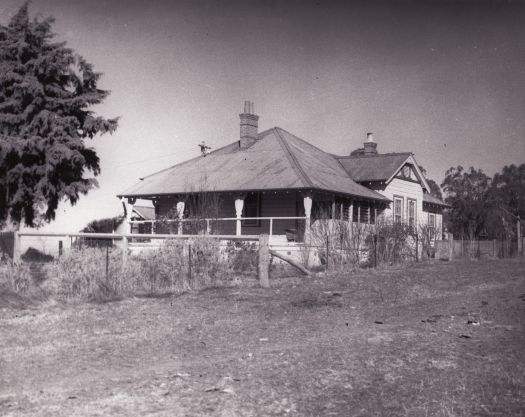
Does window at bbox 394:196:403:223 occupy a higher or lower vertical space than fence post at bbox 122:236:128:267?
higher

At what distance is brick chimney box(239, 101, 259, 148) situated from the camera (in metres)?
33.0

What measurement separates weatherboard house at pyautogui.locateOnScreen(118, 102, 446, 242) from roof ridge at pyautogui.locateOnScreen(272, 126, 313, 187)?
41 millimetres

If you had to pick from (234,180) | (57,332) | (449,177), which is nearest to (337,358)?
(57,332)

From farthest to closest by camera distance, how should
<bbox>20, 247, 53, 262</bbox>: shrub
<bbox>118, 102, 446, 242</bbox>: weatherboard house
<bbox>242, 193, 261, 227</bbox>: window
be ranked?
<bbox>242, 193, 261, 227</bbox>: window → <bbox>118, 102, 446, 242</bbox>: weatherboard house → <bbox>20, 247, 53, 262</bbox>: shrub

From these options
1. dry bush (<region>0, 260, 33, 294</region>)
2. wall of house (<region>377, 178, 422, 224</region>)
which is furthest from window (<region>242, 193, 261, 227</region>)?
dry bush (<region>0, 260, 33, 294</region>)

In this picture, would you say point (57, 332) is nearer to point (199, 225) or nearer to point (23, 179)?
point (199, 225)

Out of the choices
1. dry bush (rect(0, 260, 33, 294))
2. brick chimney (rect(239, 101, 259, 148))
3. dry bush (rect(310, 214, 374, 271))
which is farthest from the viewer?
brick chimney (rect(239, 101, 259, 148))

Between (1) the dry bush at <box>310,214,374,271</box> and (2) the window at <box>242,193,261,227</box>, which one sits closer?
(1) the dry bush at <box>310,214,374,271</box>

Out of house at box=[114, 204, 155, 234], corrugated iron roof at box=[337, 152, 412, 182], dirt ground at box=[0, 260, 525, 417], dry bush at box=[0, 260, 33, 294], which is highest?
corrugated iron roof at box=[337, 152, 412, 182]

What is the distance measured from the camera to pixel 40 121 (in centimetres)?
2716

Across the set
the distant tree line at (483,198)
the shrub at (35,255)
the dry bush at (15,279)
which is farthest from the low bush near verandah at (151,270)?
the distant tree line at (483,198)

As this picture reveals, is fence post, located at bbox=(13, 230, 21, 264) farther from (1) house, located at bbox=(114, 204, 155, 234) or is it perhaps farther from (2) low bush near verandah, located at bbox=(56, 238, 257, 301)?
(1) house, located at bbox=(114, 204, 155, 234)

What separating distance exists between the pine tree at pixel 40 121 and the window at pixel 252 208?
276 inches

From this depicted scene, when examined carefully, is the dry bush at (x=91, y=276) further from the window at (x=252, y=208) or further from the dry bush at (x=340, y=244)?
the window at (x=252, y=208)
